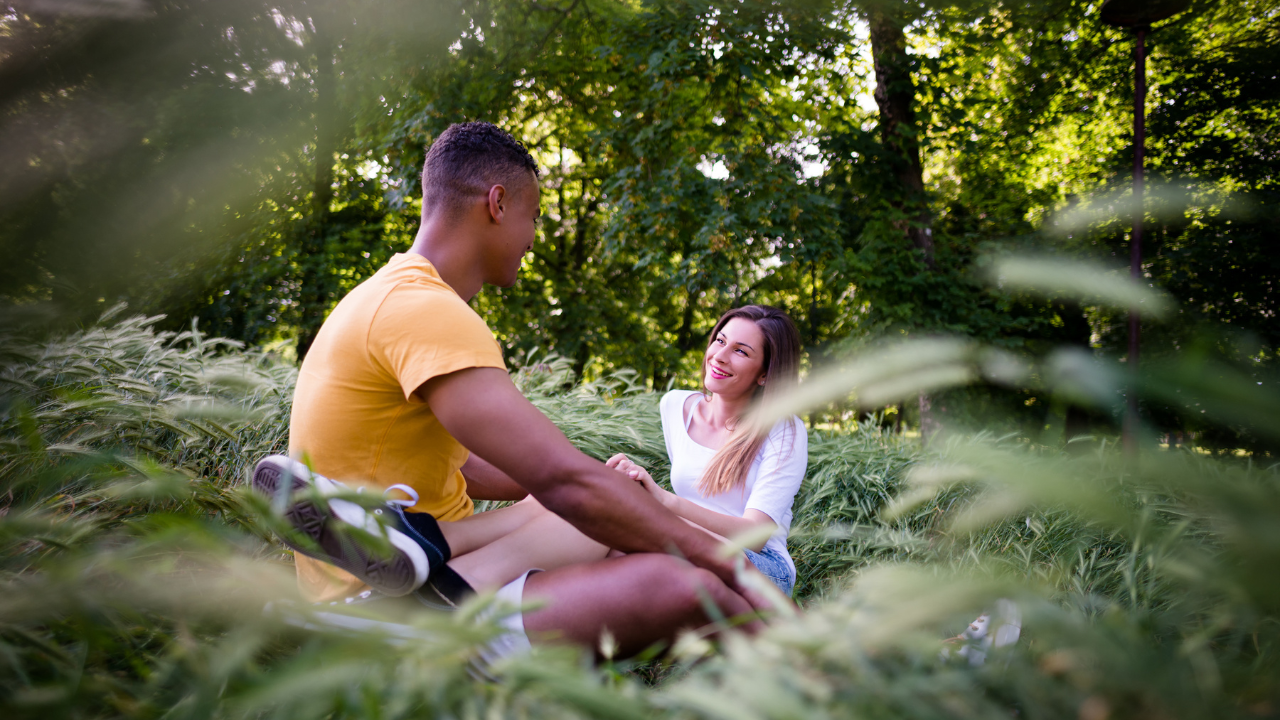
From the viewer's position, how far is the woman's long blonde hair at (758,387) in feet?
7.38

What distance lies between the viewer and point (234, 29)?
65 cm

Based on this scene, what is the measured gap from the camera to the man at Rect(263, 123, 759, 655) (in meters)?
1.15

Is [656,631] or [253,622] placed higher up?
[253,622]

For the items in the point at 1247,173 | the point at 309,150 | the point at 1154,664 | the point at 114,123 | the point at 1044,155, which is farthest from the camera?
the point at 1044,155

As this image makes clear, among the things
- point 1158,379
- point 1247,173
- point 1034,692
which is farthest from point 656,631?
point 1247,173

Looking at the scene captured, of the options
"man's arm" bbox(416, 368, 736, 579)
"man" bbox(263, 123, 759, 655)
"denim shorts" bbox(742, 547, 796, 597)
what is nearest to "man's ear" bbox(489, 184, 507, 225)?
"man" bbox(263, 123, 759, 655)

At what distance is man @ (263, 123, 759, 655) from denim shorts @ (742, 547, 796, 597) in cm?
64

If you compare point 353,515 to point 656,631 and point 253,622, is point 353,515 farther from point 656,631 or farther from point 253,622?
point 656,631

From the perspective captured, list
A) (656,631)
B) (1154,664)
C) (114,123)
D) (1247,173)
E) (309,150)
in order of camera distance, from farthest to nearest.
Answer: (1247,173) → (656,631) → (309,150) → (114,123) → (1154,664)

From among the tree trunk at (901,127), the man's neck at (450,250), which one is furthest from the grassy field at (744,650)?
the tree trunk at (901,127)

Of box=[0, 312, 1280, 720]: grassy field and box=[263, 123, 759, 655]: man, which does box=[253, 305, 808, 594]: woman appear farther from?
box=[0, 312, 1280, 720]: grassy field

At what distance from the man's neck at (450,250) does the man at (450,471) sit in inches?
3.0

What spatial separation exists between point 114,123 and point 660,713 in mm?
789

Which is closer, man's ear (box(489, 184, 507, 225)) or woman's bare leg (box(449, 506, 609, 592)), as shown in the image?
woman's bare leg (box(449, 506, 609, 592))
